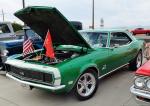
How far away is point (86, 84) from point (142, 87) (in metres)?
1.61

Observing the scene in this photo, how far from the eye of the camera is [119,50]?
5492 mm

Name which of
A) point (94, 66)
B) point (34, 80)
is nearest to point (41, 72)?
point (34, 80)

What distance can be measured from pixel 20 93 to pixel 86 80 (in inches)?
64.9


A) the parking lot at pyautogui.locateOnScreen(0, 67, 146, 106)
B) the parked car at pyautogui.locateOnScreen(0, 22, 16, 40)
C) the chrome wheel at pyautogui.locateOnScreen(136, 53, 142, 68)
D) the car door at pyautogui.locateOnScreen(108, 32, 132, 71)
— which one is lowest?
the parking lot at pyautogui.locateOnScreen(0, 67, 146, 106)

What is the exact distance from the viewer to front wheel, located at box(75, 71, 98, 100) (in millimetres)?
4281

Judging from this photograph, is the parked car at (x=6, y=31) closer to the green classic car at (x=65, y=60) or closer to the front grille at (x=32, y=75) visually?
the green classic car at (x=65, y=60)

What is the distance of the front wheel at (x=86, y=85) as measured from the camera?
428 cm

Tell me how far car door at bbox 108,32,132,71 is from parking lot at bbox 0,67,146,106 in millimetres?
494

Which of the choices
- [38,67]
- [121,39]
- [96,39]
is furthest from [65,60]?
[121,39]

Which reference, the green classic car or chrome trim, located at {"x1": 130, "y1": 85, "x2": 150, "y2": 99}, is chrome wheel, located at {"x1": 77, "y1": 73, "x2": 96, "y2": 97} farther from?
chrome trim, located at {"x1": 130, "y1": 85, "x2": 150, "y2": 99}

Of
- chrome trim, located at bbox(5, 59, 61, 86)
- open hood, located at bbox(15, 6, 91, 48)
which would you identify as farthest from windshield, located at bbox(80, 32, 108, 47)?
chrome trim, located at bbox(5, 59, 61, 86)

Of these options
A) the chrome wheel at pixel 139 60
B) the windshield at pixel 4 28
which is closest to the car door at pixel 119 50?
the chrome wheel at pixel 139 60

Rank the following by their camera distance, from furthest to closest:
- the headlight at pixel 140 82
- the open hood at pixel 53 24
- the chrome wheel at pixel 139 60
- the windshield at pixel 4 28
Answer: the windshield at pixel 4 28, the chrome wheel at pixel 139 60, the open hood at pixel 53 24, the headlight at pixel 140 82

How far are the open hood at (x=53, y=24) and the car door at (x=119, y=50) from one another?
2.77ft
